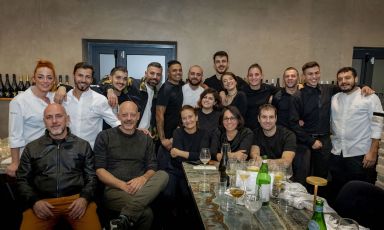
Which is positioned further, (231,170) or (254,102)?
(254,102)

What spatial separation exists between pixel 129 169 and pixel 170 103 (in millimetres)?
1189

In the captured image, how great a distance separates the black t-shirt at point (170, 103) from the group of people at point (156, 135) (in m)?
0.01

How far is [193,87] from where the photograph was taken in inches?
145

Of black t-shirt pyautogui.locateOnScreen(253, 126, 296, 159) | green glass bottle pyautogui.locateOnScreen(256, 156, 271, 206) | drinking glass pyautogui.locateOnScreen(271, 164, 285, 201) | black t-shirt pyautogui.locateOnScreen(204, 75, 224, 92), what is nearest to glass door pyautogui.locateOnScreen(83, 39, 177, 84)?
black t-shirt pyautogui.locateOnScreen(204, 75, 224, 92)

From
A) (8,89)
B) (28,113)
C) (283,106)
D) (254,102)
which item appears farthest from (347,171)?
(8,89)

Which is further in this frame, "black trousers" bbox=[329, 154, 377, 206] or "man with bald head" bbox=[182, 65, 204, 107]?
"man with bald head" bbox=[182, 65, 204, 107]

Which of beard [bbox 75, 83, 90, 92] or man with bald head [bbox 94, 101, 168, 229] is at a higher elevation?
beard [bbox 75, 83, 90, 92]

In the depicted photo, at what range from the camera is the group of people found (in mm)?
2262

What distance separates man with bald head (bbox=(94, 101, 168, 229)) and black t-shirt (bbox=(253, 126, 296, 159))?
928 mm

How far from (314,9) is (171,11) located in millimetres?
2260

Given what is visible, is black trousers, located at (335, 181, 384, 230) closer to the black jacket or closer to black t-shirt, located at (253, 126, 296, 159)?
black t-shirt, located at (253, 126, 296, 159)

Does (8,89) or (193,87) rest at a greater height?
(193,87)

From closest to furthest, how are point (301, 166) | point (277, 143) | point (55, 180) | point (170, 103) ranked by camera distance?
point (55, 180)
point (277, 143)
point (301, 166)
point (170, 103)

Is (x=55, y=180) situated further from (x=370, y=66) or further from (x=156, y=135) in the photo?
(x=370, y=66)
